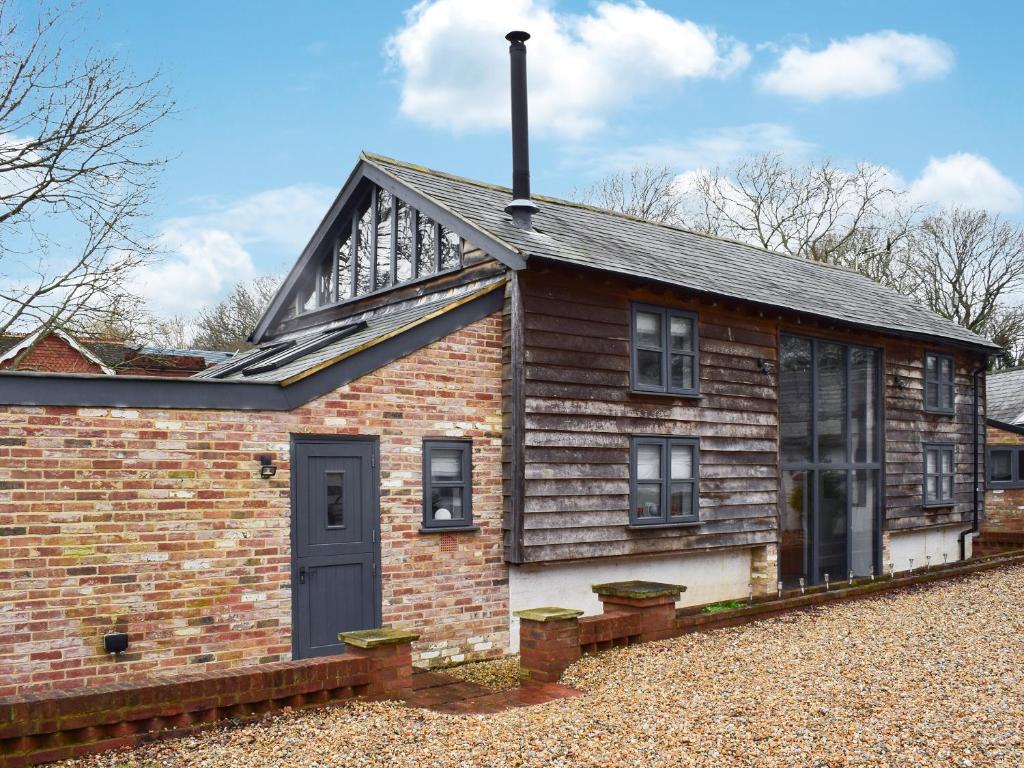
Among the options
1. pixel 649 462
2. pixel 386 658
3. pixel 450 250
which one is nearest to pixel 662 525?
pixel 649 462

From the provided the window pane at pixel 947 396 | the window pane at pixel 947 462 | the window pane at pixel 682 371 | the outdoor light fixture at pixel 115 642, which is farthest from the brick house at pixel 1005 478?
the outdoor light fixture at pixel 115 642

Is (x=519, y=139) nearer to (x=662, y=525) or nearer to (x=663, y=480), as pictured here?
(x=663, y=480)

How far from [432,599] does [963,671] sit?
17.5 feet

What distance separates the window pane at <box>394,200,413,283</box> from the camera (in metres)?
12.7

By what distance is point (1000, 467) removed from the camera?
23844 mm

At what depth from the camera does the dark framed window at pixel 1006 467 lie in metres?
23.5

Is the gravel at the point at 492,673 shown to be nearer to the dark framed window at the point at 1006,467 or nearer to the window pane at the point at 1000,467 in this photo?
the dark framed window at the point at 1006,467

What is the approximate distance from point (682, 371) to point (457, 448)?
3772 mm

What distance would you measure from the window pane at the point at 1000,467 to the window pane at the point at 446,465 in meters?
18.8

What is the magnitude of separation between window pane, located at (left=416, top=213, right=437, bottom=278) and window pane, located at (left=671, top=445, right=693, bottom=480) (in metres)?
4.14

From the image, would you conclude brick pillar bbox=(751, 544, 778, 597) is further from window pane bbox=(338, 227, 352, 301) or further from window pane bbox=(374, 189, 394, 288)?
window pane bbox=(338, 227, 352, 301)

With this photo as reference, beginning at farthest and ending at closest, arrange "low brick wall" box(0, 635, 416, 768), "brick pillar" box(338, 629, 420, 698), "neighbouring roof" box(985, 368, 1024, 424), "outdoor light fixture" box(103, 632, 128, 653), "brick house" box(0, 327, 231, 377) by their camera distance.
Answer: "neighbouring roof" box(985, 368, 1024, 424) → "brick house" box(0, 327, 231, 377) → "outdoor light fixture" box(103, 632, 128, 653) → "brick pillar" box(338, 629, 420, 698) → "low brick wall" box(0, 635, 416, 768)

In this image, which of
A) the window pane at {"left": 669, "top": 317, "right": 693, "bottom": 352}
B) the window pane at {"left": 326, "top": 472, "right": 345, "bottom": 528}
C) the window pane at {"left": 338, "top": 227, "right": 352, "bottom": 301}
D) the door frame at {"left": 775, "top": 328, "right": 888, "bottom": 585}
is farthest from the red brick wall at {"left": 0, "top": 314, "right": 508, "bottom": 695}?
the door frame at {"left": 775, "top": 328, "right": 888, "bottom": 585}

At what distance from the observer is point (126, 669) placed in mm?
7828
